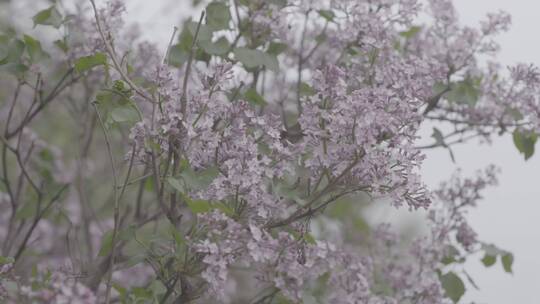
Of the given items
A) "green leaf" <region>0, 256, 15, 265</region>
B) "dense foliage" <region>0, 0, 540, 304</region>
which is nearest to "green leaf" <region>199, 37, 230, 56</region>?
"dense foliage" <region>0, 0, 540, 304</region>

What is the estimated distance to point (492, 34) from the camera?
225 centimetres

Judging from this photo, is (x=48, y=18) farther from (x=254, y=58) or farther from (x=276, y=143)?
(x=276, y=143)

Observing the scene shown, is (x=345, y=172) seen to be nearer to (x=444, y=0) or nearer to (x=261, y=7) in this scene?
(x=261, y=7)

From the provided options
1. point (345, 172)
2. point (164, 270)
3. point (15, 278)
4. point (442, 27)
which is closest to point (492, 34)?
point (442, 27)

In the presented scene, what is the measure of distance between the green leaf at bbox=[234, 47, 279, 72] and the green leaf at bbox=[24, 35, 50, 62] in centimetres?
49

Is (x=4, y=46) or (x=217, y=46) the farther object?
(x=217, y=46)

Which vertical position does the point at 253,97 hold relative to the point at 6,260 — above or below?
above

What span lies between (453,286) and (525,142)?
0.46 m

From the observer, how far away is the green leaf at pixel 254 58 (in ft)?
6.17

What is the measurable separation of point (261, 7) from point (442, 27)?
1.93ft

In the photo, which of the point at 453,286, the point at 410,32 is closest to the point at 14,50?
the point at 410,32

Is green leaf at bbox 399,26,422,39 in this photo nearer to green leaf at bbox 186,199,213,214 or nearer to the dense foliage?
the dense foliage

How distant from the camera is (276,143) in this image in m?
1.43

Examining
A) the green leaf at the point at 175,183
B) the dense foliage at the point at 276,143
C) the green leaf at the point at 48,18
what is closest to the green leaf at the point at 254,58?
the dense foliage at the point at 276,143
